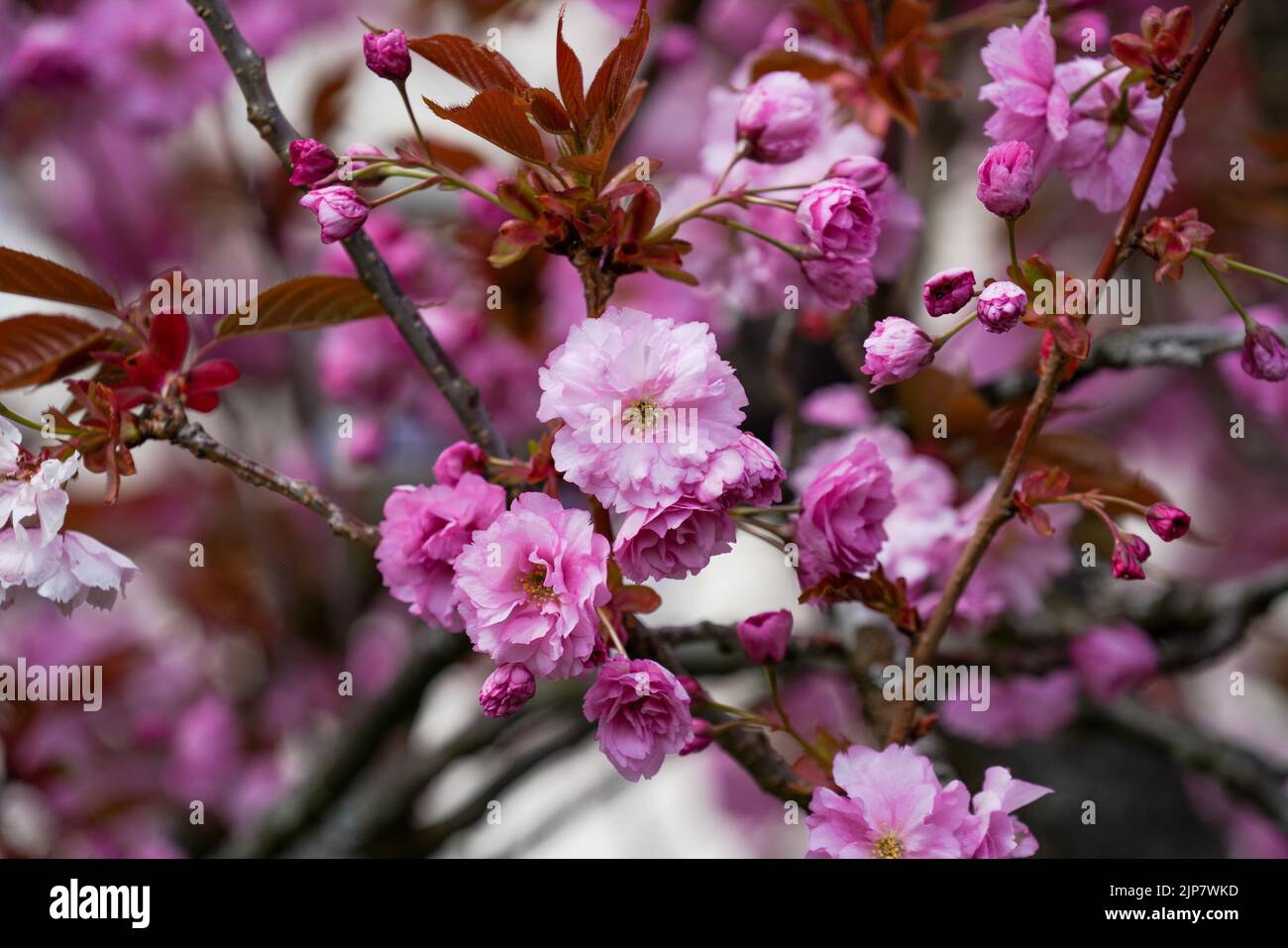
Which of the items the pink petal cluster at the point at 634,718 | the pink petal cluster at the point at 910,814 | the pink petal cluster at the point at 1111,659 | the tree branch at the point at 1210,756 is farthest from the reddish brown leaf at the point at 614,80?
A: the tree branch at the point at 1210,756

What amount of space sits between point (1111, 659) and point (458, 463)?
886 millimetres

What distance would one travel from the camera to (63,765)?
5.16ft

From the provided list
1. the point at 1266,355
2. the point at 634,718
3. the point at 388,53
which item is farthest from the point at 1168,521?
the point at 388,53

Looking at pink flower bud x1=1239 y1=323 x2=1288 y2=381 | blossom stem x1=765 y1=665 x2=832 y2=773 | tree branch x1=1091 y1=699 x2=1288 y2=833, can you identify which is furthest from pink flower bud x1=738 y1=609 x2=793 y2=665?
tree branch x1=1091 y1=699 x2=1288 y2=833

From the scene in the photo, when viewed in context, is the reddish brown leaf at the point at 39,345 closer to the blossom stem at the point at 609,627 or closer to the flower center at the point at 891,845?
the blossom stem at the point at 609,627

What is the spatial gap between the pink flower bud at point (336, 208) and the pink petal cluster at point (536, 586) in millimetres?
217

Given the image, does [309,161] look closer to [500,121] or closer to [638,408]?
[500,121]

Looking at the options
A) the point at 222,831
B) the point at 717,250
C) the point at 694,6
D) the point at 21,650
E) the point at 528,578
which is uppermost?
the point at 694,6

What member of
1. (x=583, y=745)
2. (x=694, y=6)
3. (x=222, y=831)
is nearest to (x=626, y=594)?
(x=583, y=745)

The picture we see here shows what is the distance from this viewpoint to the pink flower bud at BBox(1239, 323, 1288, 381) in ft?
2.49

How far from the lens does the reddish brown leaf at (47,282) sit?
2.61 feet

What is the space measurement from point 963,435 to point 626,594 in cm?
54

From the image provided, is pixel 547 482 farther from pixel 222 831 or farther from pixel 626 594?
pixel 222 831

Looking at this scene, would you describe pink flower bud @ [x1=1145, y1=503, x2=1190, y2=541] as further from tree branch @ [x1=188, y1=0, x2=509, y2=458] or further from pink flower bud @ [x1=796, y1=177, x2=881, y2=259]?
tree branch @ [x1=188, y1=0, x2=509, y2=458]
